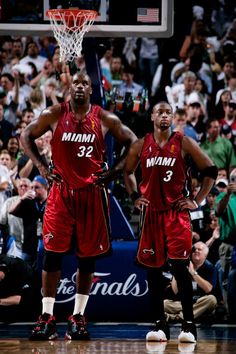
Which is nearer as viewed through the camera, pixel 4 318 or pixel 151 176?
pixel 151 176

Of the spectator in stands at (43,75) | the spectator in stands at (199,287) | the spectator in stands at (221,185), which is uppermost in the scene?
the spectator in stands at (43,75)

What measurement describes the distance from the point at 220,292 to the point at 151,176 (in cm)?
292

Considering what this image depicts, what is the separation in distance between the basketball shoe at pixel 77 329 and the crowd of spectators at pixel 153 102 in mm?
2335

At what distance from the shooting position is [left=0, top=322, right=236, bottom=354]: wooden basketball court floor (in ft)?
25.5

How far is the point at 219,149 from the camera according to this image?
45.9 feet

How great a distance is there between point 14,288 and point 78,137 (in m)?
2.65

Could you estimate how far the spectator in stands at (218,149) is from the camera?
13.9 m

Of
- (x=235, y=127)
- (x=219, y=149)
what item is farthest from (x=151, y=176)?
(x=235, y=127)

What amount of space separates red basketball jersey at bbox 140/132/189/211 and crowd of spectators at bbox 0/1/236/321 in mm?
2269

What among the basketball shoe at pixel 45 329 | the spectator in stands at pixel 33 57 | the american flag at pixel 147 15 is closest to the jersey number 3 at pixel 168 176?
the basketball shoe at pixel 45 329

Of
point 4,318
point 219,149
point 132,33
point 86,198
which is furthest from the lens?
point 219,149

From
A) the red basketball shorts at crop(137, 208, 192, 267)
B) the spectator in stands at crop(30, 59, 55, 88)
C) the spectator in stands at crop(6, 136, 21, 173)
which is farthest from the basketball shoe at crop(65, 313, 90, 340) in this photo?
the spectator in stands at crop(30, 59, 55, 88)

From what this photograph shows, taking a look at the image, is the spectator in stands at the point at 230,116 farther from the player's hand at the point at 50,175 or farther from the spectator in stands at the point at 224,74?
the player's hand at the point at 50,175

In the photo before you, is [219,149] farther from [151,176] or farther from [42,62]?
[151,176]
